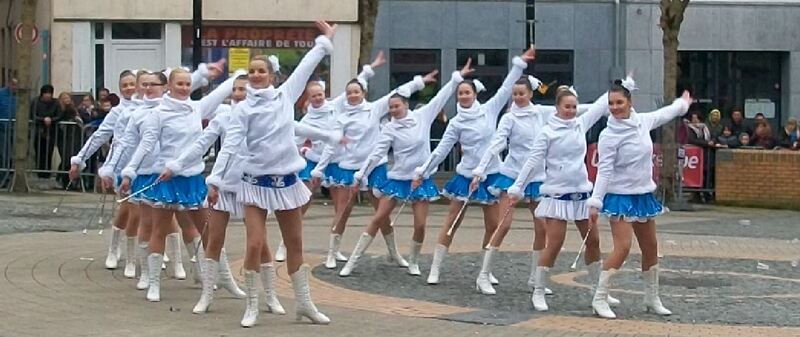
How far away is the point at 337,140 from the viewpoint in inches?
430

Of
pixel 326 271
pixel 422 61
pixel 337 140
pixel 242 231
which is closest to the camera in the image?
pixel 337 140

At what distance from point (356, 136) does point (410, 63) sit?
61.2ft

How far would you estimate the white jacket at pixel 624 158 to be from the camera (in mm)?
11461

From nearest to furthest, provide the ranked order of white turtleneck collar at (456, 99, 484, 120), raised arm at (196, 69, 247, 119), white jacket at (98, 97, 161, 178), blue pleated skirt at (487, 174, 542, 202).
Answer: raised arm at (196, 69, 247, 119) → white jacket at (98, 97, 161, 178) → blue pleated skirt at (487, 174, 542, 202) → white turtleneck collar at (456, 99, 484, 120)

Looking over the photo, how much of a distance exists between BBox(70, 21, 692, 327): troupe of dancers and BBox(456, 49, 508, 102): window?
18.4m

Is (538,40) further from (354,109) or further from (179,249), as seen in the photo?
(179,249)

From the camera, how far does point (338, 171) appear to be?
1503 centimetres

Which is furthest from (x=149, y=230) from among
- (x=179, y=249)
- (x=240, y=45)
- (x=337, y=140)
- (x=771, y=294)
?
(x=240, y=45)

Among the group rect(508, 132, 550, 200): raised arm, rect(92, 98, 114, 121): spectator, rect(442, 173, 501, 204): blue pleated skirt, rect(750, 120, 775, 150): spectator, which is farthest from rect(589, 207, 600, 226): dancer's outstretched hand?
rect(750, 120, 775, 150): spectator

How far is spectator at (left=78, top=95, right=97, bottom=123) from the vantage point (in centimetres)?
2511

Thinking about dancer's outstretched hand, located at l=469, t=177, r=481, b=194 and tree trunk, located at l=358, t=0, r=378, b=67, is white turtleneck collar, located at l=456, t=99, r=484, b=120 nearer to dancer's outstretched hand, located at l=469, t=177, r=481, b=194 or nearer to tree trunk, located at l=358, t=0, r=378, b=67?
dancer's outstretched hand, located at l=469, t=177, r=481, b=194

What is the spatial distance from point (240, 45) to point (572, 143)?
19.8 m

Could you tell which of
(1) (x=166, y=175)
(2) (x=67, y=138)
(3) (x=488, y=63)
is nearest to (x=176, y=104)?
(1) (x=166, y=175)

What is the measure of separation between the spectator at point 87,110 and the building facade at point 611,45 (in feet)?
28.2
